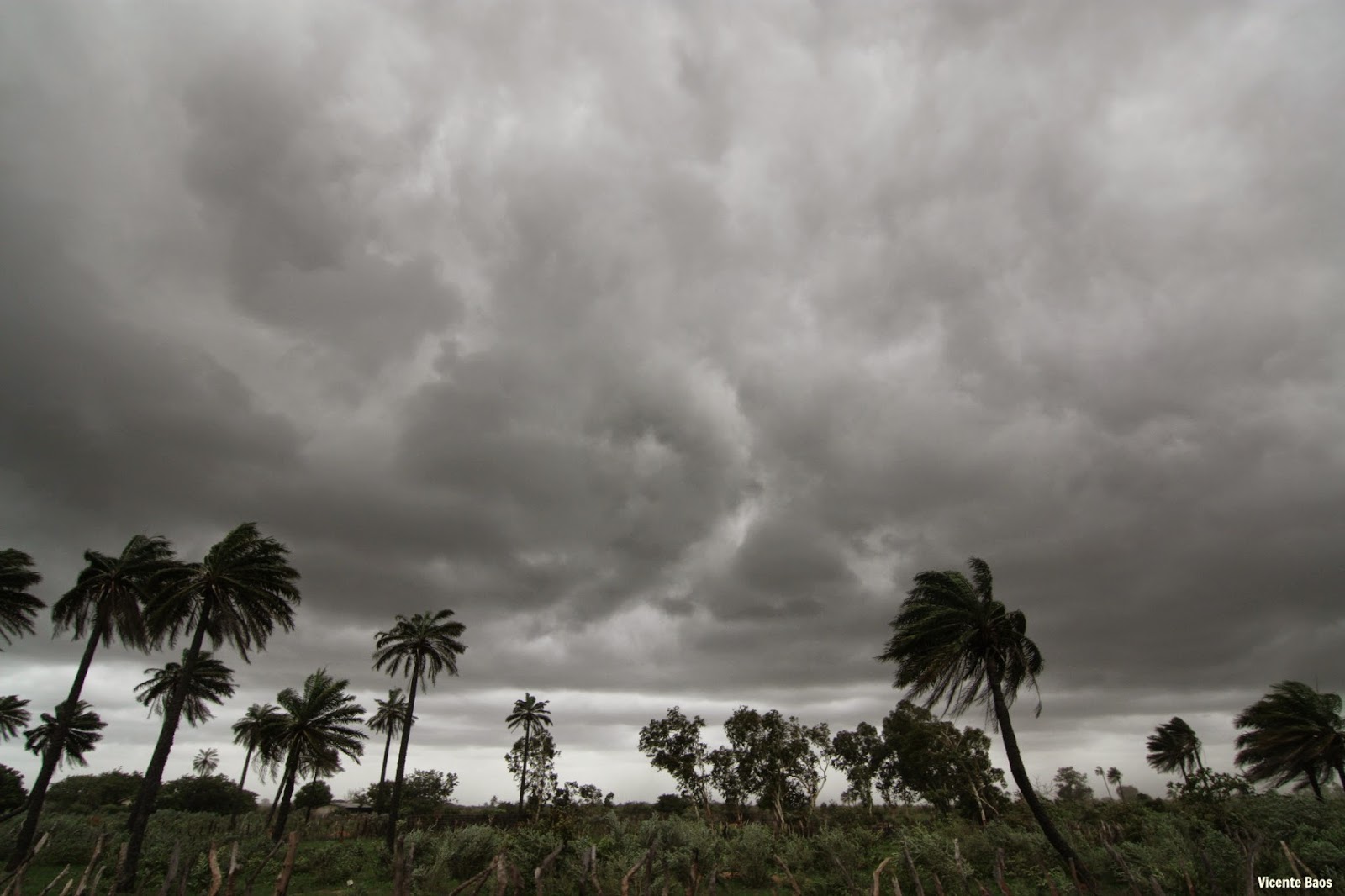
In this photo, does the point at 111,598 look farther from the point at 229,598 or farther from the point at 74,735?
the point at 74,735

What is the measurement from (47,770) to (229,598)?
10.3 meters

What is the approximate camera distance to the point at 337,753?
49.8m

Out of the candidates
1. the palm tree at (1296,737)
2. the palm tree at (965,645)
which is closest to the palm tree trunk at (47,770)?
the palm tree at (965,645)

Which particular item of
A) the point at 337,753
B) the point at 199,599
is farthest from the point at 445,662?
the point at 199,599

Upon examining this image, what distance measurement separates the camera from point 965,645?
99.1 ft

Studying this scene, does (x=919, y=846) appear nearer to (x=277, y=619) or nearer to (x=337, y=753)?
(x=277, y=619)

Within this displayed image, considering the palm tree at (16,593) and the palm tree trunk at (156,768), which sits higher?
the palm tree at (16,593)

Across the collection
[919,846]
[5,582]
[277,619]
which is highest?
[5,582]

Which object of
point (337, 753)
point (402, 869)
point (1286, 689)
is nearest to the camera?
point (402, 869)

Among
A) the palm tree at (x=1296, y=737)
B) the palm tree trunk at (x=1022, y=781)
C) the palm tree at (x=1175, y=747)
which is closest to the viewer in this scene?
the palm tree trunk at (x=1022, y=781)

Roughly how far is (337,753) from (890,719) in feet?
195

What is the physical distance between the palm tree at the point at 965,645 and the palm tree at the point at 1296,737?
89.7ft

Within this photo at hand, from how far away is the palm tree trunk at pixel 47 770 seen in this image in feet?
91.5

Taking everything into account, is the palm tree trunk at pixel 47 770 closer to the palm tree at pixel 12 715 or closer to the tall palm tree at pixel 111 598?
the tall palm tree at pixel 111 598
